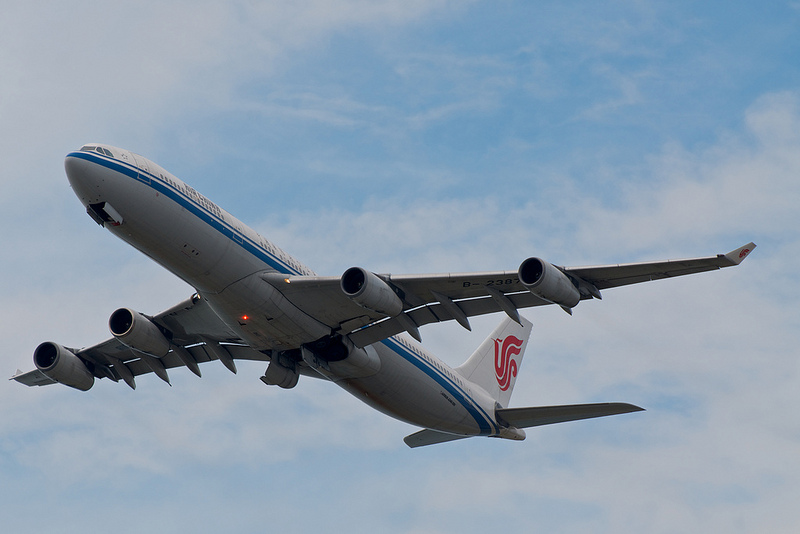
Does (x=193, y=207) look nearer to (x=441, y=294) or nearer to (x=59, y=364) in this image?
(x=441, y=294)

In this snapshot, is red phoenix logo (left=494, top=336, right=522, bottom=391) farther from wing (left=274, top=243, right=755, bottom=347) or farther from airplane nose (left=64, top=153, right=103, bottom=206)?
airplane nose (left=64, top=153, right=103, bottom=206)

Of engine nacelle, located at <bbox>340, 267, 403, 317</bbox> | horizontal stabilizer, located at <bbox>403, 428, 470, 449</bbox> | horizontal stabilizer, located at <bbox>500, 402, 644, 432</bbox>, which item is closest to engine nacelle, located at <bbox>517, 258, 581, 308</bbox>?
engine nacelle, located at <bbox>340, 267, 403, 317</bbox>

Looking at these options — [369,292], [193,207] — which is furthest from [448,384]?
[193,207]

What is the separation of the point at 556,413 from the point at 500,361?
7400 mm

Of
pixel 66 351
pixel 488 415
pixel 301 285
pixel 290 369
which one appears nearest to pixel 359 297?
pixel 301 285

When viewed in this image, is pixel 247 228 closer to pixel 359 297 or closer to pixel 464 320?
pixel 359 297

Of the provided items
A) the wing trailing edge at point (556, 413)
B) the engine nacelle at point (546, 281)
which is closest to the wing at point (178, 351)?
the wing trailing edge at point (556, 413)

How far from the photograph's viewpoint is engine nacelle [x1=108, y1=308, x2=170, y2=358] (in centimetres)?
3850

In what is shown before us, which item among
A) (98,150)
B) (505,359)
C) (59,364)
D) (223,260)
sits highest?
(505,359)

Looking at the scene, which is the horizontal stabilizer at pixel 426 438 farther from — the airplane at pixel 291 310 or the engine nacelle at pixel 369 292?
the engine nacelle at pixel 369 292

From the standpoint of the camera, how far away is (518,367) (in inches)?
1980

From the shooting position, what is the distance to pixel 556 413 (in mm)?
41625

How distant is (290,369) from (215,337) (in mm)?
3427

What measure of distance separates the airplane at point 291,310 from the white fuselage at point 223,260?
5 centimetres
